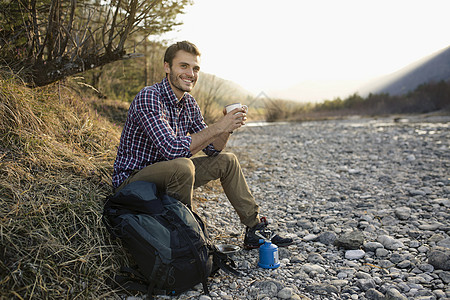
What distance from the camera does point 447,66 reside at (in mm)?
57531

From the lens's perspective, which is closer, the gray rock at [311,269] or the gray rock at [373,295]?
the gray rock at [373,295]

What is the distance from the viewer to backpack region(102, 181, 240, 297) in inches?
85.4

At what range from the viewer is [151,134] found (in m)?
2.64

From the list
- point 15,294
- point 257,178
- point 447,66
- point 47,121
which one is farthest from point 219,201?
point 447,66

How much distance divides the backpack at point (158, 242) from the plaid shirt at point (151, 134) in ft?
1.32

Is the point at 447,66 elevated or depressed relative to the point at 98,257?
elevated

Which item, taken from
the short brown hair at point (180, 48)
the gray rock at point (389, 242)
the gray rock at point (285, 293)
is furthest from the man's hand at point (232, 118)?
the gray rock at point (389, 242)

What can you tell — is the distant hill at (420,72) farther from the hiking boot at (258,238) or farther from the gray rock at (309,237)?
the hiking boot at (258,238)

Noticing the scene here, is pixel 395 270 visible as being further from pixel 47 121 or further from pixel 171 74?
pixel 47 121

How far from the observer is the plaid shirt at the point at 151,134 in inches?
104

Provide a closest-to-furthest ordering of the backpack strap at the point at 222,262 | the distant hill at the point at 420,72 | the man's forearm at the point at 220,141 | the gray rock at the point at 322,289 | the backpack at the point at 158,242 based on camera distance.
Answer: the backpack at the point at 158,242
the gray rock at the point at 322,289
the backpack strap at the point at 222,262
the man's forearm at the point at 220,141
the distant hill at the point at 420,72

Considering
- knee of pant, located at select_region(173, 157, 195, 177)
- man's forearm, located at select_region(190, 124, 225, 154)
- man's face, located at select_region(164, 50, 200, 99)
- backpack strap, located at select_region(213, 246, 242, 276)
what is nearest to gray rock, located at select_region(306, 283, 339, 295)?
A: backpack strap, located at select_region(213, 246, 242, 276)

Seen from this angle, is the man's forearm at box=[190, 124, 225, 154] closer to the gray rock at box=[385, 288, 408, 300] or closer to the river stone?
the river stone

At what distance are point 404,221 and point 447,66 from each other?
223ft
